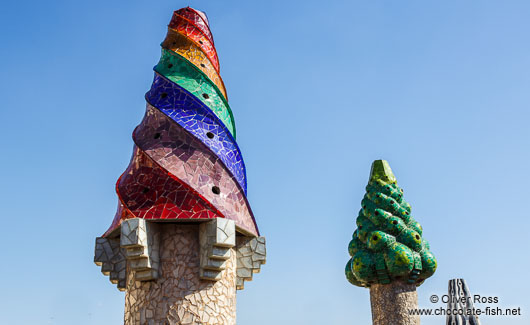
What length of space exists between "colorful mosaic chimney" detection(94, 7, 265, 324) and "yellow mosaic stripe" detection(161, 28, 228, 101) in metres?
0.03

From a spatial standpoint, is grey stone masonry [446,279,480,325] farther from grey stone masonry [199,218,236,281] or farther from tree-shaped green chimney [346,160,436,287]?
grey stone masonry [199,218,236,281]

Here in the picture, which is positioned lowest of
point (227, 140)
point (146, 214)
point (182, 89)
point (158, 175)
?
point (146, 214)

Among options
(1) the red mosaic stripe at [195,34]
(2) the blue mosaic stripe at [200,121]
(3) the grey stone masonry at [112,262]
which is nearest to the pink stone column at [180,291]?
(3) the grey stone masonry at [112,262]

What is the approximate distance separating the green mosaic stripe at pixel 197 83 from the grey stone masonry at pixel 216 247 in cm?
185

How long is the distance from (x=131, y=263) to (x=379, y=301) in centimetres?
639

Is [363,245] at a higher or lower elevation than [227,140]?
lower

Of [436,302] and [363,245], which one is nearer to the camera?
[436,302]

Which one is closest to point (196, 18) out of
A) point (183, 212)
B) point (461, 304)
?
point (183, 212)

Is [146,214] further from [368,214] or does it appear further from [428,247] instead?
[428,247]

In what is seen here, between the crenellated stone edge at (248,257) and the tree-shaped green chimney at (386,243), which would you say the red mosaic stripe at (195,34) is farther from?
the tree-shaped green chimney at (386,243)

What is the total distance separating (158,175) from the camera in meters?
7.59

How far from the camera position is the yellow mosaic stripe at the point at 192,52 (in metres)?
8.80

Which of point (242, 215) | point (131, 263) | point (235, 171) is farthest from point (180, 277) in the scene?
point (235, 171)

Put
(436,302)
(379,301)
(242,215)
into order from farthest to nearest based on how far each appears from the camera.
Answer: (379,301) → (436,302) → (242,215)
